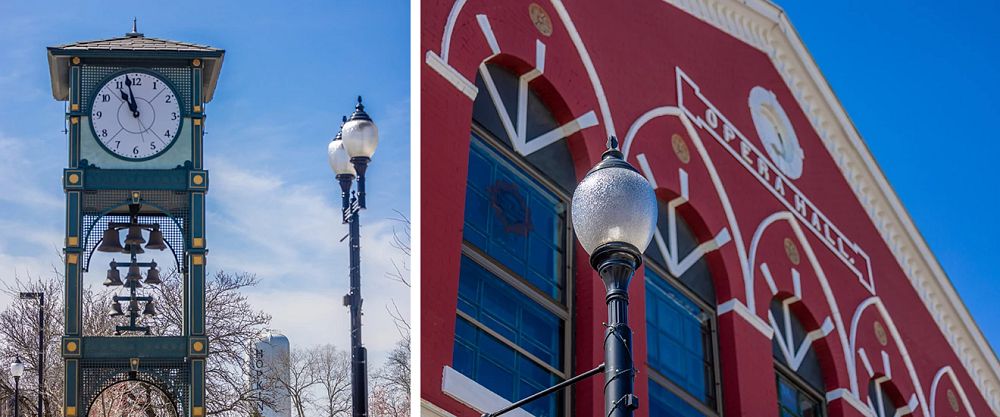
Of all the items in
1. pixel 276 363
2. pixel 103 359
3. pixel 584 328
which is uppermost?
pixel 276 363

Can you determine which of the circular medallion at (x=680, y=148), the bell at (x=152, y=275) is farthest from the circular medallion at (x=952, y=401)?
the bell at (x=152, y=275)

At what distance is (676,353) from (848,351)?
594 cm

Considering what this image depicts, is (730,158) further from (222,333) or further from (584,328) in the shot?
(222,333)

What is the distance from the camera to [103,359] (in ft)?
77.1

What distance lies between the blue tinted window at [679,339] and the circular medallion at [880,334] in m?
Answer: 6.51

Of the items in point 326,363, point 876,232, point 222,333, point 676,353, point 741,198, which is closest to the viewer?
point 676,353

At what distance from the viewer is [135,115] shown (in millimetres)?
24703

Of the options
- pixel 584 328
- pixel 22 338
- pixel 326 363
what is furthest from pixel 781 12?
pixel 326 363

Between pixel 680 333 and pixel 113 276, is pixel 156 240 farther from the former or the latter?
pixel 680 333

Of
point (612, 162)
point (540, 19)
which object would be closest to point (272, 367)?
point (540, 19)

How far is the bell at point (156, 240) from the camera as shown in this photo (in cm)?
2417

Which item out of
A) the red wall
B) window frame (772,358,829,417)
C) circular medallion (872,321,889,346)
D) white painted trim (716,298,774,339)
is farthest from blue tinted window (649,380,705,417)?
circular medallion (872,321,889,346)

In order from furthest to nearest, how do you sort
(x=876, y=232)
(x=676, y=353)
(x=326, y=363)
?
(x=326, y=363), (x=876, y=232), (x=676, y=353)

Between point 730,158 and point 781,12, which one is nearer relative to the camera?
point 730,158
